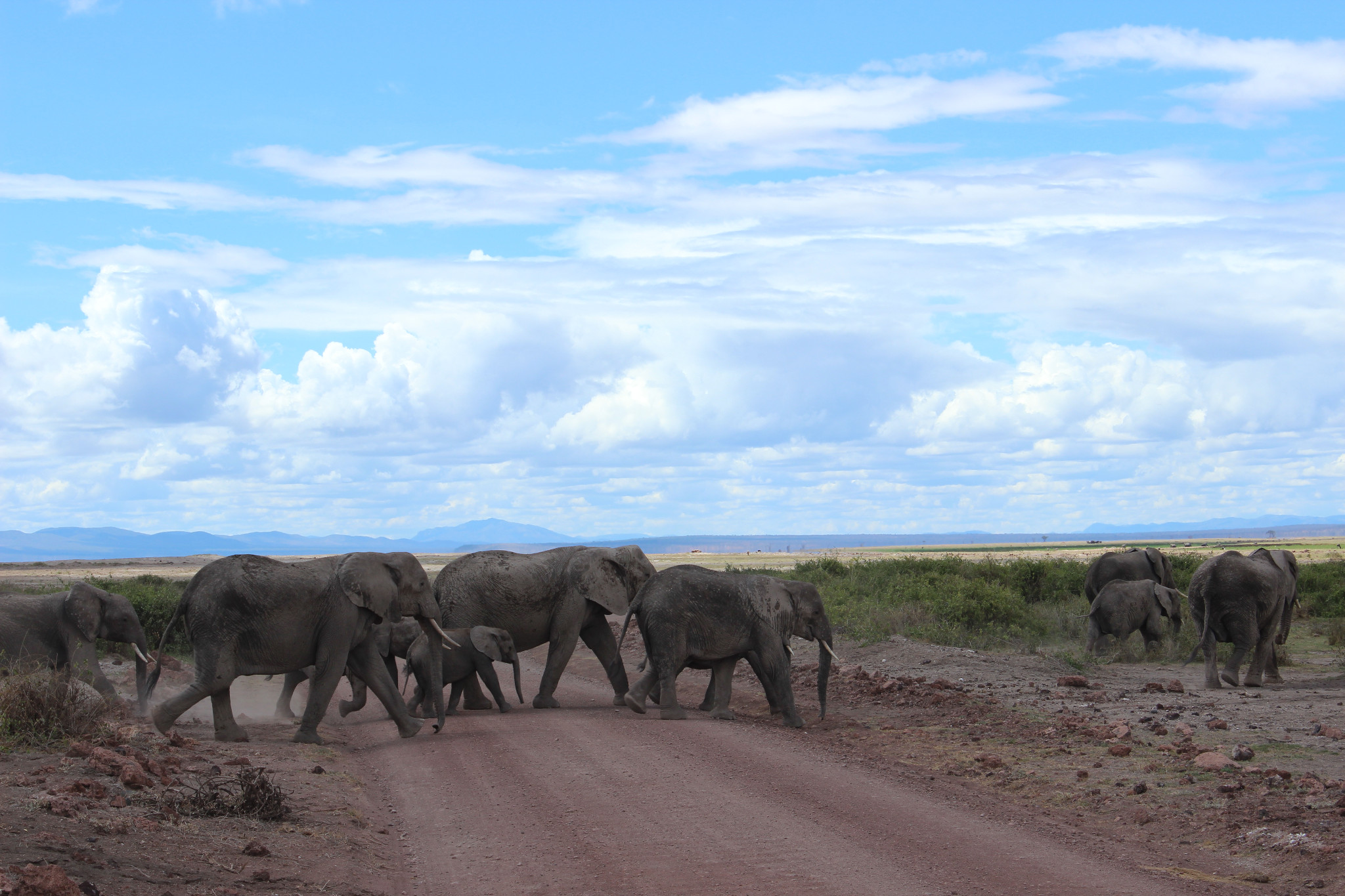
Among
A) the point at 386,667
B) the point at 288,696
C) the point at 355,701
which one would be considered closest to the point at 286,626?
the point at 386,667

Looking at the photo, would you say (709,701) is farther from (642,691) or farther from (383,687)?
(383,687)

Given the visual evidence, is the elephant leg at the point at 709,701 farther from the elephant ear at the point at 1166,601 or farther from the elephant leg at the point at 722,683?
the elephant ear at the point at 1166,601

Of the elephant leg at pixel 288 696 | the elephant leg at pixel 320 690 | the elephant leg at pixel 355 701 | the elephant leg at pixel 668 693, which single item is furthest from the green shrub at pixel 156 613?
the elephant leg at pixel 668 693

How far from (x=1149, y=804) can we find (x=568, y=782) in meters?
5.44

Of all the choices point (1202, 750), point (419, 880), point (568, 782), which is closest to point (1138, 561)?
point (1202, 750)

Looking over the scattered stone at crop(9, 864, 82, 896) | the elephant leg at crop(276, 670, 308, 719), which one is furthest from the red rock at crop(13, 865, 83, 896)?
the elephant leg at crop(276, 670, 308, 719)

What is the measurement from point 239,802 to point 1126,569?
871 inches

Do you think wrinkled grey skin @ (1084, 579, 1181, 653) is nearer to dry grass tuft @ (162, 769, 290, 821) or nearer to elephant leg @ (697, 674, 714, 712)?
elephant leg @ (697, 674, 714, 712)

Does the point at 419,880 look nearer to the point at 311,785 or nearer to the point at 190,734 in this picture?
the point at 311,785

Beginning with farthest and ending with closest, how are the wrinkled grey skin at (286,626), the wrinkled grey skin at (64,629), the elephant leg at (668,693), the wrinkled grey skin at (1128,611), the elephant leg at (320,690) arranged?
the wrinkled grey skin at (1128,611)
the wrinkled grey skin at (64,629)
the elephant leg at (668,693)
the elephant leg at (320,690)
the wrinkled grey skin at (286,626)

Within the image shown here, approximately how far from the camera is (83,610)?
17328 mm

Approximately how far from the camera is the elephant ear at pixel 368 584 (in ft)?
49.2

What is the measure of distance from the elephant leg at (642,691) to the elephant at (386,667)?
333 cm

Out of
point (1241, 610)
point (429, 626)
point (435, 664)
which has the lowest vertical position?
point (435, 664)
